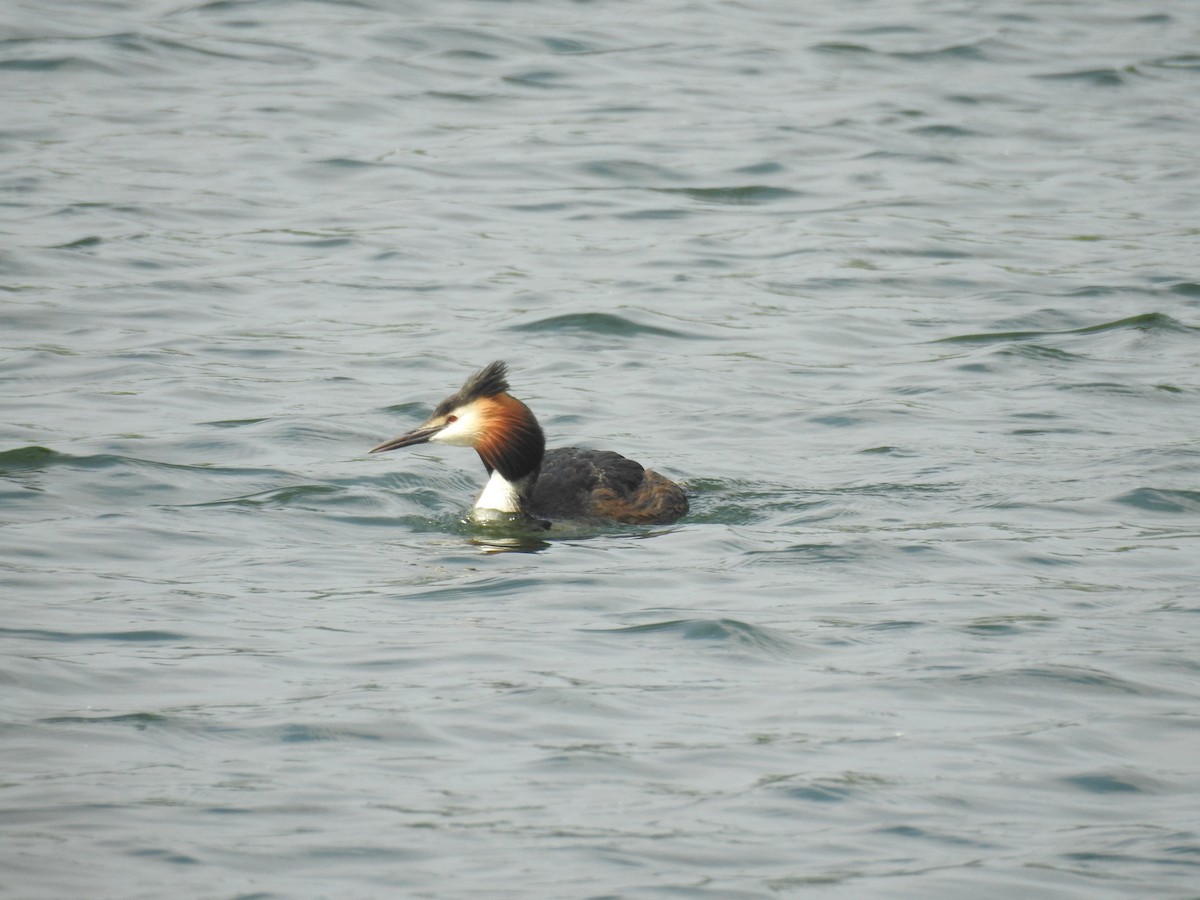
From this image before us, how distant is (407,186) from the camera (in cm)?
1756

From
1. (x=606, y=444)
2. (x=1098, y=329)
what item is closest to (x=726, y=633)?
(x=606, y=444)

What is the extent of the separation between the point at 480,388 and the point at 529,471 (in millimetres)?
545

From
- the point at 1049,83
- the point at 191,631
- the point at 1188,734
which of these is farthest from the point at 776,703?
the point at 1049,83

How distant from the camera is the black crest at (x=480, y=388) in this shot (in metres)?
10.3

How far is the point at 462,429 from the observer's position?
34.0 feet

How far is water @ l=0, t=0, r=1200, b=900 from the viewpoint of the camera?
242 inches

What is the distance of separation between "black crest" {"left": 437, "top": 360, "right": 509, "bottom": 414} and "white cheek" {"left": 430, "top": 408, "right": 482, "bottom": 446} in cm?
6

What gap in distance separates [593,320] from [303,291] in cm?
239

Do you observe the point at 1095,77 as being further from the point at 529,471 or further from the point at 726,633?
the point at 726,633

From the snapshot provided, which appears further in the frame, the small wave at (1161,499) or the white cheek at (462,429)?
the white cheek at (462,429)

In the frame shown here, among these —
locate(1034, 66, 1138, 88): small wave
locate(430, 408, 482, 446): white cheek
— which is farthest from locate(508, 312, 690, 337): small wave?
locate(1034, 66, 1138, 88): small wave

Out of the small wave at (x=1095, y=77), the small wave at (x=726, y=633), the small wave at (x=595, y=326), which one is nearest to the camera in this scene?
the small wave at (x=726, y=633)

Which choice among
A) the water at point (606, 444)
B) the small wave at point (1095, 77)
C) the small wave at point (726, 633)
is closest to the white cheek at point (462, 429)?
the water at point (606, 444)

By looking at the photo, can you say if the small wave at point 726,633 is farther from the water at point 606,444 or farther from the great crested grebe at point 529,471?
the great crested grebe at point 529,471
